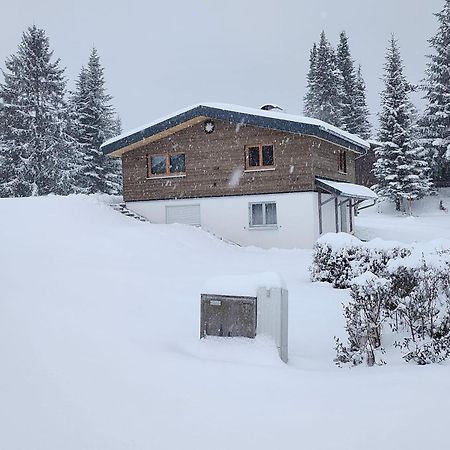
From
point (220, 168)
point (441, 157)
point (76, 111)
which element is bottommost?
point (220, 168)

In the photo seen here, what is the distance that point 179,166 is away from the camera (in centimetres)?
2405

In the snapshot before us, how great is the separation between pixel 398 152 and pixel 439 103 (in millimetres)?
5289

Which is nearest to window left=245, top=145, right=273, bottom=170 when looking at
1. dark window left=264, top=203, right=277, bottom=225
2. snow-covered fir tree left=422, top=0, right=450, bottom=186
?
dark window left=264, top=203, right=277, bottom=225

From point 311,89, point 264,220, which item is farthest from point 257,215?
point 311,89

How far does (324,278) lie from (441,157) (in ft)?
95.5

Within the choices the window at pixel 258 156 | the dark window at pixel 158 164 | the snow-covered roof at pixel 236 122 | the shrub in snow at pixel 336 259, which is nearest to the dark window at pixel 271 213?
the window at pixel 258 156

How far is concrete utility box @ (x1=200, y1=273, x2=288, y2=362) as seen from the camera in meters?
6.36

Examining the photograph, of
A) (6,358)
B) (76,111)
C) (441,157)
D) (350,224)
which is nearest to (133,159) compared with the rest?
(350,224)

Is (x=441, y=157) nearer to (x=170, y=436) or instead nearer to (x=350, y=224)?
(x=350, y=224)

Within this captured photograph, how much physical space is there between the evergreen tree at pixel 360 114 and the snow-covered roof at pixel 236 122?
97.6 feet

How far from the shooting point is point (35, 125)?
37.4 m

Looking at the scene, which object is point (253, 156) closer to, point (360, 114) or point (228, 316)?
point (228, 316)

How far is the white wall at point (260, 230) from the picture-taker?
2147 centimetres

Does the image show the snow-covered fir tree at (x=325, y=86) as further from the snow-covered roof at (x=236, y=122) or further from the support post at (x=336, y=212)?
the support post at (x=336, y=212)
